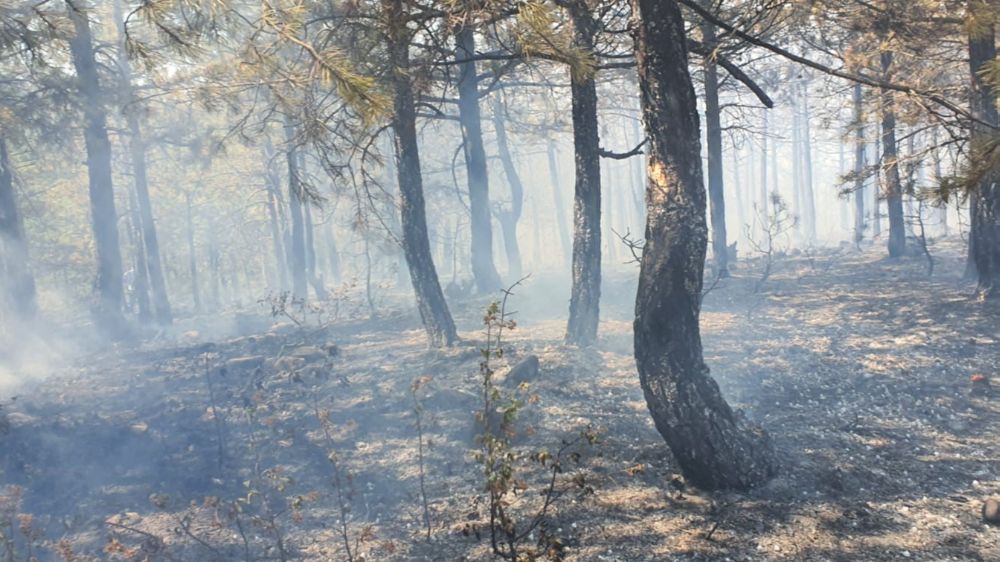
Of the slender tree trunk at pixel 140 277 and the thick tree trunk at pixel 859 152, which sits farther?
the slender tree trunk at pixel 140 277

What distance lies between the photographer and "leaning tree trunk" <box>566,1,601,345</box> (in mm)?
8812

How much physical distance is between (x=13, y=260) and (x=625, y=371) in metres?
17.5

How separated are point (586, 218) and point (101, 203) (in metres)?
15.6

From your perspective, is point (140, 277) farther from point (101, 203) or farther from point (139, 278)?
point (101, 203)

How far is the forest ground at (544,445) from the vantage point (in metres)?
4.61

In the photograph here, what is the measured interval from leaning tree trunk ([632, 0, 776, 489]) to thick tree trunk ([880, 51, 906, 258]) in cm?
592

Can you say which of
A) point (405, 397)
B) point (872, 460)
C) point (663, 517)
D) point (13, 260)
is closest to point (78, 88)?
point (13, 260)

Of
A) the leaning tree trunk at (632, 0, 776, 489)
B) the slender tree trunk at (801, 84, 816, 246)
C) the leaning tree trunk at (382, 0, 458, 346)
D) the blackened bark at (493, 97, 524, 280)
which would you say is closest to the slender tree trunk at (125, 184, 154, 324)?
the blackened bark at (493, 97, 524, 280)

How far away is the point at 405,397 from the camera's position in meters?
8.46

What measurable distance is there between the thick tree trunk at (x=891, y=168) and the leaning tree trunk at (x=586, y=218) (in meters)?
4.40

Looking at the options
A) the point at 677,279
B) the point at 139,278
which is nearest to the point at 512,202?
the point at 139,278

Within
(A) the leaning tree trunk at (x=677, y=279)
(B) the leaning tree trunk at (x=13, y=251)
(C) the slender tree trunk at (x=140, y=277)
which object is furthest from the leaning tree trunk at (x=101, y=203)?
(A) the leaning tree trunk at (x=677, y=279)

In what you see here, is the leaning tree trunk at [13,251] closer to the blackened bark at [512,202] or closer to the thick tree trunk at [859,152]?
the blackened bark at [512,202]

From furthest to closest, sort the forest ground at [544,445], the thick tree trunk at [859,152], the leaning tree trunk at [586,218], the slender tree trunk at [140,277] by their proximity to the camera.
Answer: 1. the slender tree trunk at [140,277]
2. the thick tree trunk at [859,152]
3. the leaning tree trunk at [586,218]
4. the forest ground at [544,445]
